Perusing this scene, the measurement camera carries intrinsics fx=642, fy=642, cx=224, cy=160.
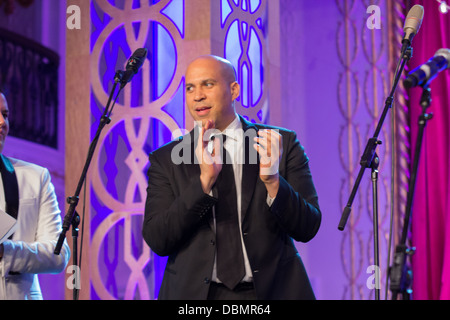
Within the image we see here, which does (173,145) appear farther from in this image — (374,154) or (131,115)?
(131,115)

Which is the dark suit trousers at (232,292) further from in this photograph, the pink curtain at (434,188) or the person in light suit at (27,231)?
the pink curtain at (434,188)

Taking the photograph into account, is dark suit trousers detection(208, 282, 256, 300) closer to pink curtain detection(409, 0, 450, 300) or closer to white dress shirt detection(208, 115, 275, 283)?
white dress shirt detection(208, 115, 275, 283)

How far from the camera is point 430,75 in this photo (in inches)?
77.9

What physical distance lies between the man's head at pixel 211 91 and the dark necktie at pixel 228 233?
191 mm

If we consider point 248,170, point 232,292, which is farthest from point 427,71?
point 232,292

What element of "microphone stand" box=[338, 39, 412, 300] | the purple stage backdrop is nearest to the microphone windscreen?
"microphone stand" box=[338, 39, 412, 300]

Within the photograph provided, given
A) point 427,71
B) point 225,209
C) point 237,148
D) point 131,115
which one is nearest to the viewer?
point 427,71

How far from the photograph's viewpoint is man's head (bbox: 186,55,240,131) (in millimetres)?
2490

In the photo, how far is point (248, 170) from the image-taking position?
7.83 ft

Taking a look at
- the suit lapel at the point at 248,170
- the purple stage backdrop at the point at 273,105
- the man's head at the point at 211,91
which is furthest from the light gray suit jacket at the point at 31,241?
the suit lapel at the point at 248,170

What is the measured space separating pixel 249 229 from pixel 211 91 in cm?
57

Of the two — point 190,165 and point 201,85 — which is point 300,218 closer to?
point 190,165

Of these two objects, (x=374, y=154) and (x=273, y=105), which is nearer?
(x=374, y=154)
